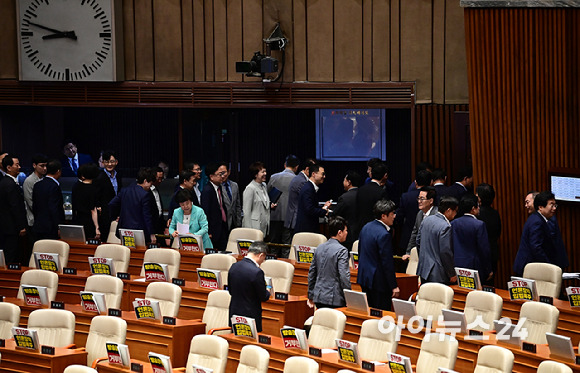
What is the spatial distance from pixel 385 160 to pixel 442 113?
1.27 m

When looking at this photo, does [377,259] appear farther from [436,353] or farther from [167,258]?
[167,258]

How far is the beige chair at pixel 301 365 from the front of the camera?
6.58m

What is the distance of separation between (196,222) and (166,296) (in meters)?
1.85

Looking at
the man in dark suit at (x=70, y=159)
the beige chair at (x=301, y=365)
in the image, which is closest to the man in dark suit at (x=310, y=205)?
the man in dark suit at (x=70, y=159)

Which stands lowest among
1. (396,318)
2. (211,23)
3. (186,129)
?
(396,318)

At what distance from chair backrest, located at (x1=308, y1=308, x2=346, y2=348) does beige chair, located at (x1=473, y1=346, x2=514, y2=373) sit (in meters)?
1.32

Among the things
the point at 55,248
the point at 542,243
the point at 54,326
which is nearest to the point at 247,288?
the point at 54,326

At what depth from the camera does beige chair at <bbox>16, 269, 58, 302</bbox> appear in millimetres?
9484

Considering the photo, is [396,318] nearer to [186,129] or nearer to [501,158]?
[501,158]

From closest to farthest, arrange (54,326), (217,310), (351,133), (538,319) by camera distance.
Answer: (538,319), (54,326), (217,310), (351,133)

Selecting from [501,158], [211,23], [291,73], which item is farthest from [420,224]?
[211,23]

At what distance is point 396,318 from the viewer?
794 centimetres

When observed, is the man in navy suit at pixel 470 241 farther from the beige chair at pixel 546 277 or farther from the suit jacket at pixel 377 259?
the suit jacket at pixel 377 259

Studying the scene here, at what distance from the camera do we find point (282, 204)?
12086 millimetres
